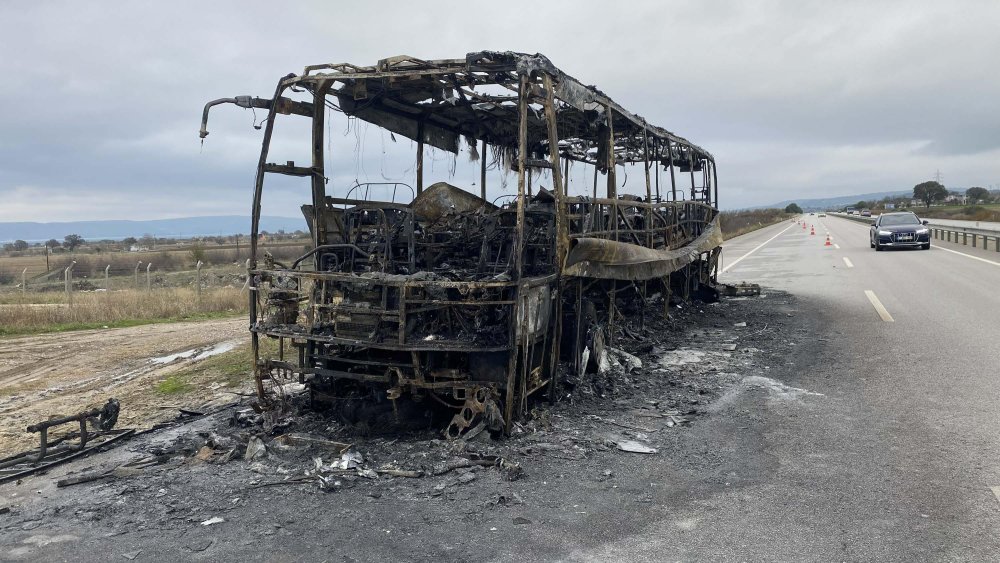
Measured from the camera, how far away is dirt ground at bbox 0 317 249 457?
734 centimetres

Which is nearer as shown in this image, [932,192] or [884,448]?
[884,448]

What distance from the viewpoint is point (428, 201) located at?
7652 mm

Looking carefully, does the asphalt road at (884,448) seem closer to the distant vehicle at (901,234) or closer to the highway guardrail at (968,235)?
the distant vehicle at (901,234)

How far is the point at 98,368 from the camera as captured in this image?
998cm

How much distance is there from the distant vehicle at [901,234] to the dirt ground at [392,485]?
20074 mm

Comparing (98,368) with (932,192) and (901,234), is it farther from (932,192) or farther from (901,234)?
(932,192)

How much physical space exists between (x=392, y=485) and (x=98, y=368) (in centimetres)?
785

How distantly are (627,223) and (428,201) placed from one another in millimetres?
2568

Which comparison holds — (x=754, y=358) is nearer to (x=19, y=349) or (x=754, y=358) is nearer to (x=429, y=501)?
(x=429, y=501)

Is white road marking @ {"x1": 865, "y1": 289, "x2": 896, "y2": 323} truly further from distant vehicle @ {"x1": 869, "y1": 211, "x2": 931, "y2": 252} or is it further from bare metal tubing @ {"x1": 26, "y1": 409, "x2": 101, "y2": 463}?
distant vehicle @ {"x1": 869, "y1": 211, "x2": 931, "y2": 252}

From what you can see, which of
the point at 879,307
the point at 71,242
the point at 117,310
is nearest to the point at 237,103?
the point at 879,307

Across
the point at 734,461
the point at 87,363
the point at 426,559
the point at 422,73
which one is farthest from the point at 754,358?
the point at 87,363

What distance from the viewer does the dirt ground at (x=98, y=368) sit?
7.34 meters

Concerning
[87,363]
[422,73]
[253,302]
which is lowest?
[87,363]
